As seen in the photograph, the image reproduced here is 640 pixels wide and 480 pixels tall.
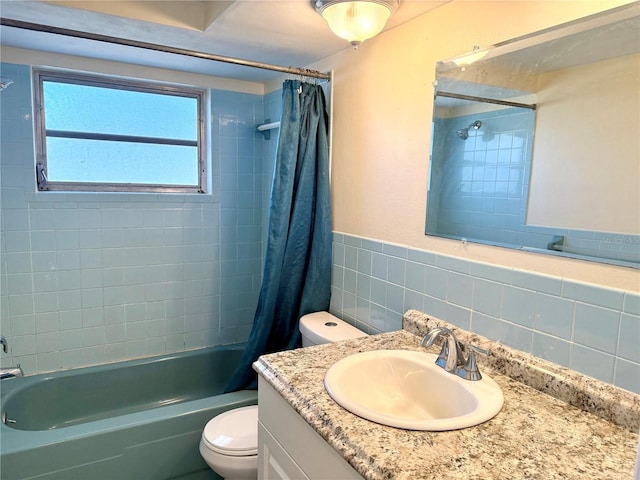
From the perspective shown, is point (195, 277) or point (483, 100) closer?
point (483, 100)

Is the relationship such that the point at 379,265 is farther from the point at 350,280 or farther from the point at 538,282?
the point at 538,282

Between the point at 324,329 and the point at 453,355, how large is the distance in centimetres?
78

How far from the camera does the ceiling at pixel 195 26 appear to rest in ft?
5.24

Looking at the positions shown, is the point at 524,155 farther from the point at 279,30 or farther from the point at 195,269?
the point at 195,269

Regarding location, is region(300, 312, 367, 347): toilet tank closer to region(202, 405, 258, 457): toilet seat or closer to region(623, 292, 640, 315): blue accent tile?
region(202, 405, 258, 457): toilet seat

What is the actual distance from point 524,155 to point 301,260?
1233 mm

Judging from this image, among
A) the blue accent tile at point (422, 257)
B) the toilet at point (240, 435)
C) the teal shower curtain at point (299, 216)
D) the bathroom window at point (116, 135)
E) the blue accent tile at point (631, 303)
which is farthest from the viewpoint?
the bathroom window at point (116, 135)

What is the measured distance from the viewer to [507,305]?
4.26ft

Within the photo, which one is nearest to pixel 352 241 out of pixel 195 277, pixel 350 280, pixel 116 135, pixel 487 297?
pixel 350 280

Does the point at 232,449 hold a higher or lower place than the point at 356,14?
lower

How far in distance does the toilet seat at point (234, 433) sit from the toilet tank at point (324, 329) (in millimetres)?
411

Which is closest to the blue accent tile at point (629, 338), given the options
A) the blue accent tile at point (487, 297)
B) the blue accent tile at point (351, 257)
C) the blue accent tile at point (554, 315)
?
the blue accent tile at point (554, 315)

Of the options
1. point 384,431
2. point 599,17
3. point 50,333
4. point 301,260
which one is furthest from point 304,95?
point 50,333

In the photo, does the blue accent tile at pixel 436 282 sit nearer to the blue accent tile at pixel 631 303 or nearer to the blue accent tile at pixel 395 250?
the blue accent tile at pixel 395 250
